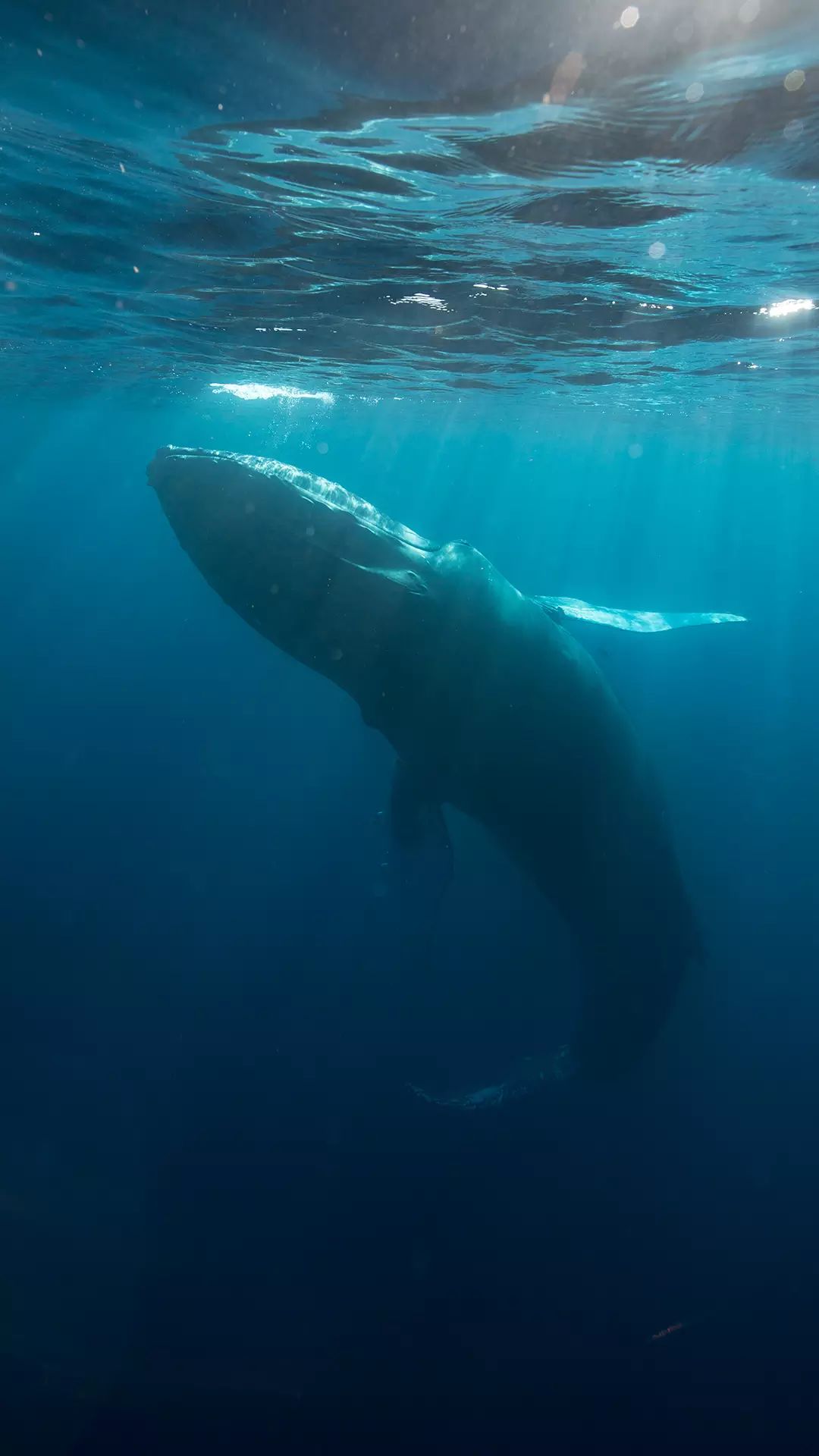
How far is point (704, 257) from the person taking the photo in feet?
35.1

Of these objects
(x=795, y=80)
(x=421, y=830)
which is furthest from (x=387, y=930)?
(x=795, y=80)

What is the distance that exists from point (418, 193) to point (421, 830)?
292 inches

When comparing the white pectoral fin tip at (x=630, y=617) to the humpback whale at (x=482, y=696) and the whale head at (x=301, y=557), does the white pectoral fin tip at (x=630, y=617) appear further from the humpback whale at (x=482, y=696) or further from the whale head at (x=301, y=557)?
the whale head at (x=301, y=557)

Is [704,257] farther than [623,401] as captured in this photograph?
No

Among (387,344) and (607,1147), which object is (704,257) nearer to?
(387,344)

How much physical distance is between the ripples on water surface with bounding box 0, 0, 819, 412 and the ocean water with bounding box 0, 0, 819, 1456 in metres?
0.06

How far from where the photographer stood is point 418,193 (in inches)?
342

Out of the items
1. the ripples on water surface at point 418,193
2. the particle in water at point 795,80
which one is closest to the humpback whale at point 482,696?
the ripples on water surface at point 418,193

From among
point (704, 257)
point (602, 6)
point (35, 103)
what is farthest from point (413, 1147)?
point (704, 257)

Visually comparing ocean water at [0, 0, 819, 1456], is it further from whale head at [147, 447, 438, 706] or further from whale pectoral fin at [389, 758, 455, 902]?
whale head at [147, 447, 438, 706]

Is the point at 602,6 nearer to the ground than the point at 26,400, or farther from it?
nearer to the ground

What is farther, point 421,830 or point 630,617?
point 630,617

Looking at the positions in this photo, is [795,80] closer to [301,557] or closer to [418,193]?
[418,193]

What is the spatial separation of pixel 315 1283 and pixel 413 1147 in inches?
64.8
